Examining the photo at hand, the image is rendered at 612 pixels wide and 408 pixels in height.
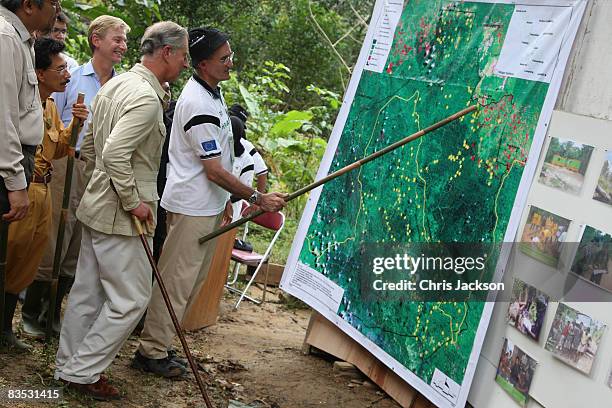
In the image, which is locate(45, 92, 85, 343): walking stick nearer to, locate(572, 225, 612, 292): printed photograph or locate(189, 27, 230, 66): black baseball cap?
locate(189, 27, 230, 66): black baseball cap

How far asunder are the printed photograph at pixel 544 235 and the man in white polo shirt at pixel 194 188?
1.45 m

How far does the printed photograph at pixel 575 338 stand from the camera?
11.7ft

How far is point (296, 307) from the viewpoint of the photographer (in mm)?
7844

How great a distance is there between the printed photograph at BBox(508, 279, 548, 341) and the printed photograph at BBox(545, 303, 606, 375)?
11 centimetres

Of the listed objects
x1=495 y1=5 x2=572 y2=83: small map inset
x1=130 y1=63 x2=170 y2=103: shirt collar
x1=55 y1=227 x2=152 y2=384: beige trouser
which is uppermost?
x1=495 y1=5 x2=572 y2=83: small map inset

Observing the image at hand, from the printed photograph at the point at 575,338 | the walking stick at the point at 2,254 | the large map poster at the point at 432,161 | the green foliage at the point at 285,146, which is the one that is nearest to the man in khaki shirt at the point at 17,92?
the walking stick at the point at 2,254

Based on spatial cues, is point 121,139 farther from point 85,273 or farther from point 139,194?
point 85,273

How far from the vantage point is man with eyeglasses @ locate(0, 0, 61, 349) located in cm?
367

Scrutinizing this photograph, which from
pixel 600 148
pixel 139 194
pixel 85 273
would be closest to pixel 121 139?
pixel 139 194

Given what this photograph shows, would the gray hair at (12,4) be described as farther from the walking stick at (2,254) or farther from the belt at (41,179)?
the belt at (41,179)

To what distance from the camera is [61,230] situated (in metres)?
4.90

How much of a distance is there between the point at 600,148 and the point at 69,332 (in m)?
2.88

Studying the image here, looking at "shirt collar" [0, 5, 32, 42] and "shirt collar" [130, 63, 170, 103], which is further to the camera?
"shirt collar" [130, 63, 170, 103]

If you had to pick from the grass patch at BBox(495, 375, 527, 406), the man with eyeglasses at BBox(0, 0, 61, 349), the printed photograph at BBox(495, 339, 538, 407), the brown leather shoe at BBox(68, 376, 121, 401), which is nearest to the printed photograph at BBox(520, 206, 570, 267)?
the printed photograph at BBox(495, 339, 538, 407)
